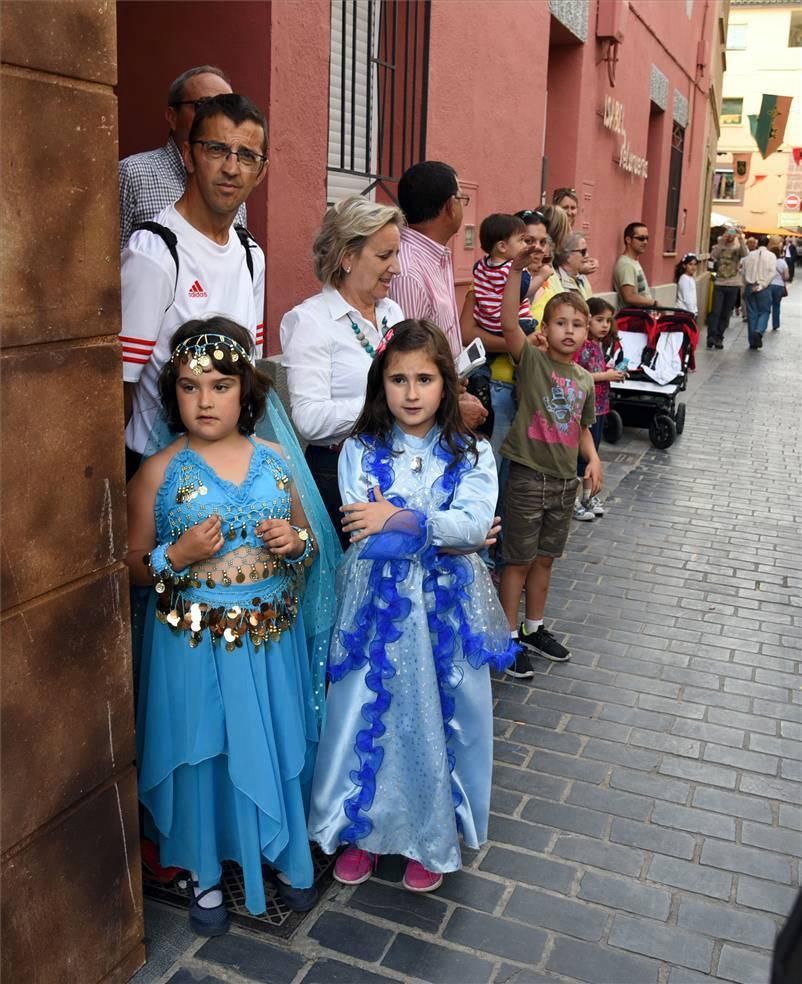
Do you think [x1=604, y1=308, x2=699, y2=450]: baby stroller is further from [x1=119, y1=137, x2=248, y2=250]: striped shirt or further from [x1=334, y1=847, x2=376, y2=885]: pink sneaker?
[x1=334, y1=847, x2=376, y2=885]: pink sneaker

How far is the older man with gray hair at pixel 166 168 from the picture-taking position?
11.0ft

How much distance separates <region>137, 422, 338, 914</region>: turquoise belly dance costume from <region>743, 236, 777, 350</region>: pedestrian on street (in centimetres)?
1765

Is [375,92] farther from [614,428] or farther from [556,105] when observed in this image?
[556,105]

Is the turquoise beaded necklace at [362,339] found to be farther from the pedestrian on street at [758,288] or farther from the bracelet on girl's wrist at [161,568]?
the pedestrian on street at [758,288]

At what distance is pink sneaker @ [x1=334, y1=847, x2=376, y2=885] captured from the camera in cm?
299

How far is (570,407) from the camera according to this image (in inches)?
173

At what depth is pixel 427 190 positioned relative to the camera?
4.06 meters

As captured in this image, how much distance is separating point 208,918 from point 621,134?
40.0ft

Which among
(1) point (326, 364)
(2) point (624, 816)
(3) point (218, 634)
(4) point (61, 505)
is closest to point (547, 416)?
(1) point (326, 364)

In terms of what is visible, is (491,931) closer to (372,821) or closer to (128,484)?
(372,821)

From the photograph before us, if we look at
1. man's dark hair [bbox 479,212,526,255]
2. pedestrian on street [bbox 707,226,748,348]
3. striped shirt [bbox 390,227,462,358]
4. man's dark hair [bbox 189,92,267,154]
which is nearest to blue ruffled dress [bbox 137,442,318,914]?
man's dark hair [bbox 189,92,267,154]

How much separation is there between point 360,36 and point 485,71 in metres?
2.03

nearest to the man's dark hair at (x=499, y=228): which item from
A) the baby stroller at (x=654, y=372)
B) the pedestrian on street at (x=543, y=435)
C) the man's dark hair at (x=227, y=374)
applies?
the pedestrian on street at (x=543, y=435)

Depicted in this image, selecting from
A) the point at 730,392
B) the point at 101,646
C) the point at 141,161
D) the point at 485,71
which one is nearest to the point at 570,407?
the point at 141,161
